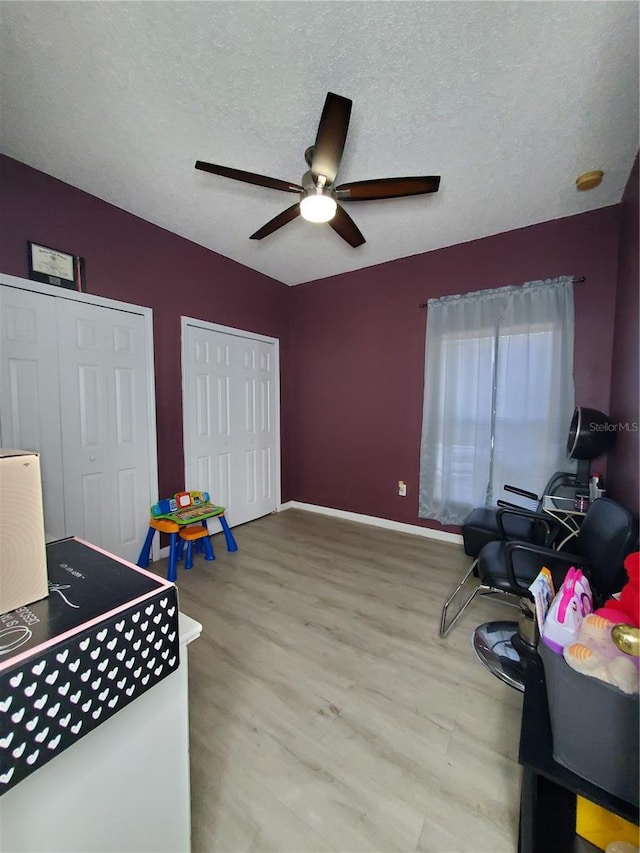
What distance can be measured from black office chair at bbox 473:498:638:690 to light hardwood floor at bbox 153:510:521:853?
11 centimetres

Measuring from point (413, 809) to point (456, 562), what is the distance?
185cm

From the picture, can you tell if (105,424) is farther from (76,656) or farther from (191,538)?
(76,656)

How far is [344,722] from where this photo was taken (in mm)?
1344

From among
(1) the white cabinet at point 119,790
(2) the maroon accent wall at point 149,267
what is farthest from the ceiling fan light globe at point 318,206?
(1) the white cabinet at point 119,790

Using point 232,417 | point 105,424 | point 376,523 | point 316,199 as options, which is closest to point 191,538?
point 105,424

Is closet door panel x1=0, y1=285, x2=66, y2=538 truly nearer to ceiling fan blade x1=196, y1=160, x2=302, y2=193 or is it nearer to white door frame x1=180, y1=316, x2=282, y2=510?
white door frame x1=180, y1=316, x2=282, y2=510

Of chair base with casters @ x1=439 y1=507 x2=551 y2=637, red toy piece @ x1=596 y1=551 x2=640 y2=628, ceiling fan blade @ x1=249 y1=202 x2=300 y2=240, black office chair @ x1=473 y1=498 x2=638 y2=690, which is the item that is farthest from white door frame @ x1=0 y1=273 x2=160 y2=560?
red toy piece @ x1=596 y1=551 x2=640 y2=628

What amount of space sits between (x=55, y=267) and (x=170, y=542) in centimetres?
203

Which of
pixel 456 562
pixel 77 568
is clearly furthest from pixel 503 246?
pixel 77 568

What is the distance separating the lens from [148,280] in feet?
8.64

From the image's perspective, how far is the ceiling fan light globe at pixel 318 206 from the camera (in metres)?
1.65

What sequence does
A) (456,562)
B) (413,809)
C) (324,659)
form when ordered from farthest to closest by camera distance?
1. (456,562)
2. (324,659)
3. (413,809)

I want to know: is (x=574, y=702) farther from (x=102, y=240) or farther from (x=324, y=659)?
(x=102, y=240)

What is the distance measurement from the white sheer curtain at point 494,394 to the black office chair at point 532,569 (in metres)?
1.04
